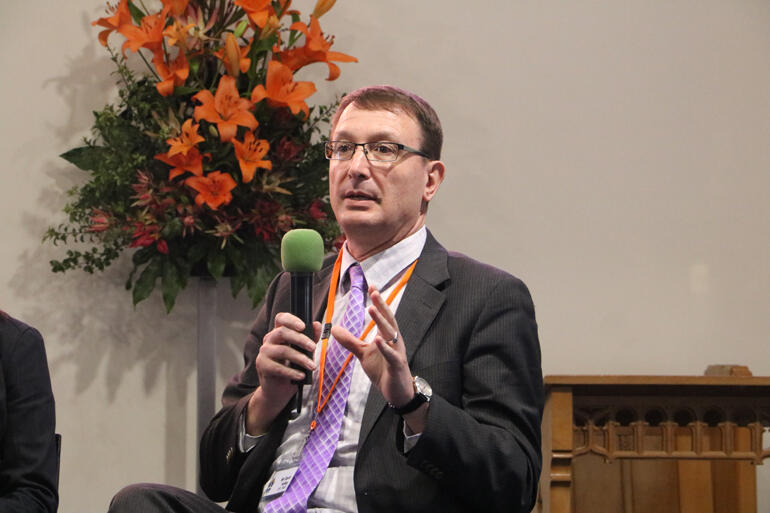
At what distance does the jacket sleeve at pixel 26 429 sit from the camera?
2055 mm

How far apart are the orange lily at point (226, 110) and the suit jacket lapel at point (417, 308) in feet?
5.21

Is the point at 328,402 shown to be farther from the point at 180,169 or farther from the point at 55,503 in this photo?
the point at 180,169

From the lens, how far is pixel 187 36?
11.9ft

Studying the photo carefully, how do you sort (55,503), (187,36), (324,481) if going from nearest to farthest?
(324,481) < (55,503) < (187,36)

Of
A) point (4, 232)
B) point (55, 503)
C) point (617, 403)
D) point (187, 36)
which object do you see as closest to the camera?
point (55, 503)

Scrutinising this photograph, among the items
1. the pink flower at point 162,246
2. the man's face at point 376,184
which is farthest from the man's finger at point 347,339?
the pink flower at point 162,246

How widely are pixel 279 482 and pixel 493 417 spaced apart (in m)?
0.49

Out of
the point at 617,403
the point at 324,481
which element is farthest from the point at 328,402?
the point at 617,403

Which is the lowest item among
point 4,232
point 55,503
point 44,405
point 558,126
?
point 55,503

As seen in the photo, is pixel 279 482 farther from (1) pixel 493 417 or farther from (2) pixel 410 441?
(1) pixel 493 417

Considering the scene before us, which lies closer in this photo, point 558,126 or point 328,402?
point 328,402

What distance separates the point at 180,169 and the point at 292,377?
1.94 metres

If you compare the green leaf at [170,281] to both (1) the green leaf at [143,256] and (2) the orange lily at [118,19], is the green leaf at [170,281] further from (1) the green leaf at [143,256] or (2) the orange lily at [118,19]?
(2) the orange lily at [118,19]

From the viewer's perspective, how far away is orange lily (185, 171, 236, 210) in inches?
137
